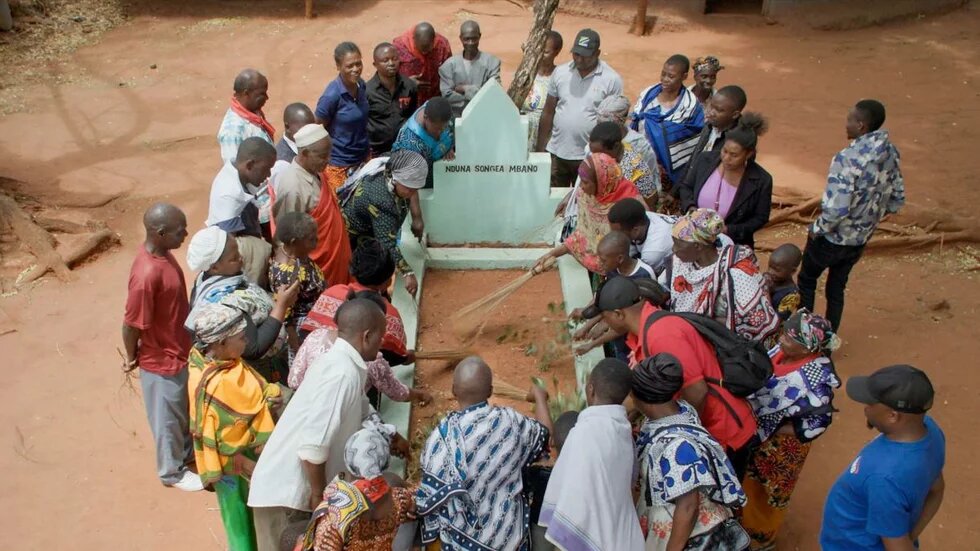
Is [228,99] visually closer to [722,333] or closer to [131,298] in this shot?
[131,298]

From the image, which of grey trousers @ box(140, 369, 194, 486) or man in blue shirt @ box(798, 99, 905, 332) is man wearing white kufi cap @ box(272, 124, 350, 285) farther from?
man in blue shirt @ box(798, 99, 905, 332)

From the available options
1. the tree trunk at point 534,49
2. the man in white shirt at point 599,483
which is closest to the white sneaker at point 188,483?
the man in white shirt at point 599,483

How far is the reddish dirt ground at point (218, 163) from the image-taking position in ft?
17.4

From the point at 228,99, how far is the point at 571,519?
34.7 ft

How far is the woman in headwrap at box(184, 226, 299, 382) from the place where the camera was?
422 centimetres

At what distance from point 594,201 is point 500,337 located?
48.3 inches

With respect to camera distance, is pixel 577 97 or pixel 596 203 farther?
pixel 577 97

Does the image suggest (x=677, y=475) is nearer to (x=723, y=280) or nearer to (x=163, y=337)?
(x=723, y=280)

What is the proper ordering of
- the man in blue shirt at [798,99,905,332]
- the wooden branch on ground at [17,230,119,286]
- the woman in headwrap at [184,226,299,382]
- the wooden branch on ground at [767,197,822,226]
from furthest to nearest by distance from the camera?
Result: the wooden branch on ground at [767,197,822,226] → the wooden branch on ground at [17,230,119,286] → the man in blue shirt at [798,99,905,332] → the woman in headwrap at [184,226,299,382]

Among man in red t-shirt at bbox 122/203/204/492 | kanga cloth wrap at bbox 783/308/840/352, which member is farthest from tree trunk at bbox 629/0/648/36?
man in red t-shirt at bbox 122/203/204/492

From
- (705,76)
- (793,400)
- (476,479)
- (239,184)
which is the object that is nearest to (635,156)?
(705,76)

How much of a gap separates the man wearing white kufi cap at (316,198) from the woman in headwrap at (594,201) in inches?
56.3

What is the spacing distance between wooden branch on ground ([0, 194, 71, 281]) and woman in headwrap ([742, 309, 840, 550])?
6.65 meters

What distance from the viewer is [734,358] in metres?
3.82
